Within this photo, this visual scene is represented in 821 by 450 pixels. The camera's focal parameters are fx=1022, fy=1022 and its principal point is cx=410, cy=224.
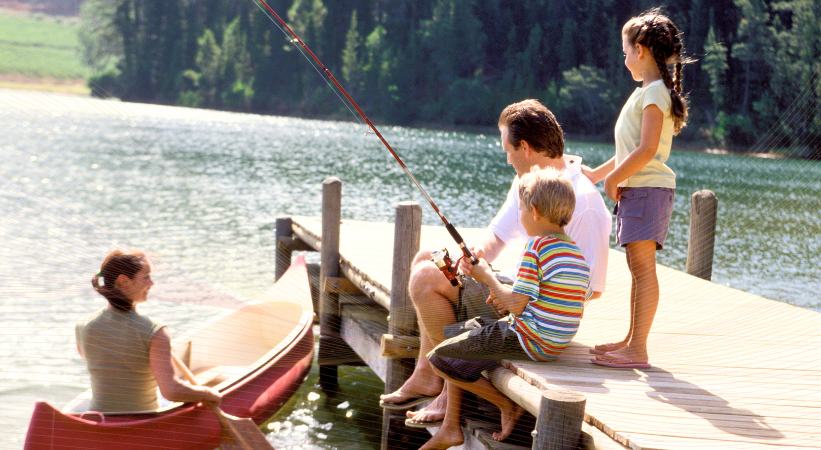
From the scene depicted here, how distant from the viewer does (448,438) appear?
4926 millimetres

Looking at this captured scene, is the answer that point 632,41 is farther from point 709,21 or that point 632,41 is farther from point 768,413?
point 709,21

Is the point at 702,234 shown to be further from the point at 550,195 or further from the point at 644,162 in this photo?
the point at 550,195

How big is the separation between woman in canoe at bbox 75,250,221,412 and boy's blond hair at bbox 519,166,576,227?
1918mm

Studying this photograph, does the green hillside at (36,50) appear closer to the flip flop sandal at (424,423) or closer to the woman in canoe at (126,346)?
the woman in canoe at (126,346)

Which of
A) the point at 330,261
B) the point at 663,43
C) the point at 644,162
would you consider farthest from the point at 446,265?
the point at 330,261

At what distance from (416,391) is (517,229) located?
1043 mm

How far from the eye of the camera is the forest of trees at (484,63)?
161ft

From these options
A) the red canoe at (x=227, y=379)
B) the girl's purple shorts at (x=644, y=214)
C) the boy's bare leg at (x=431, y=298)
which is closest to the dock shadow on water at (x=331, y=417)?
the red canoe at (x=227, y=379)

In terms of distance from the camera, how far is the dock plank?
3938 millimetres

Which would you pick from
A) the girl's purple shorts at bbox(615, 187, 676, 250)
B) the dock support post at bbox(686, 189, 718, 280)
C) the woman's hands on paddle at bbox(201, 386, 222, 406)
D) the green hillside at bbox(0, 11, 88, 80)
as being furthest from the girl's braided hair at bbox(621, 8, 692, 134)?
the dock support post at bbox(686, 189, 718, 280)

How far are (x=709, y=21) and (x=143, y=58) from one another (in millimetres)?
30783

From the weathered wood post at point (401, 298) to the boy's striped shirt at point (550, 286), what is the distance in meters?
1.72

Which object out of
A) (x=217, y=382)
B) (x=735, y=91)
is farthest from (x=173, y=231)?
(x=735, y=91)

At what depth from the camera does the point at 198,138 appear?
49469mm
